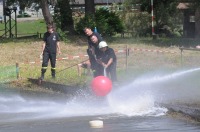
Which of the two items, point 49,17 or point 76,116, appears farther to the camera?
point 49,17

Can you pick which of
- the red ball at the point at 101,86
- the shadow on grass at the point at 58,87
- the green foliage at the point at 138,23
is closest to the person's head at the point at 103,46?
the red ball at the point at 101,86

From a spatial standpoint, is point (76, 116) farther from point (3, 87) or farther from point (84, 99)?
point (3, 87)

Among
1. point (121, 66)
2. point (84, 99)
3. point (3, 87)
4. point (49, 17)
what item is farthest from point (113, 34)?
point (84, 99)

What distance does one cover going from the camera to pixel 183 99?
12875 mm

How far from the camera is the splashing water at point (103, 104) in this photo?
1217 cm

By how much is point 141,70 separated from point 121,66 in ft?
7.38

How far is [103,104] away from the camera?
1330 cm

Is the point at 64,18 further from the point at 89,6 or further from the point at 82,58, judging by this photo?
the point at 82,58

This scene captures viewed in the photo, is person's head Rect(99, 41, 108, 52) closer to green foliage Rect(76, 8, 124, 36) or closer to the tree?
green foliage Rect(76, 8, 124, 36)

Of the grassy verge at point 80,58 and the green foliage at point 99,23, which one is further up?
the green foliage at point 99,23

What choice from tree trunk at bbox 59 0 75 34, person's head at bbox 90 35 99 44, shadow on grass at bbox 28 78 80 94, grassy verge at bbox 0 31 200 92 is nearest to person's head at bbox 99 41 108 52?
person's head at bbox 90 35 99 44

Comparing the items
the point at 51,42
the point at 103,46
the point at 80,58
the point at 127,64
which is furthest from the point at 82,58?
the point at 103,46

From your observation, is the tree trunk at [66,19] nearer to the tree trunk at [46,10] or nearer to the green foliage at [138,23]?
the tree trunk at [46,10]

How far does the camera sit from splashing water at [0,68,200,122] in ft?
39.9
